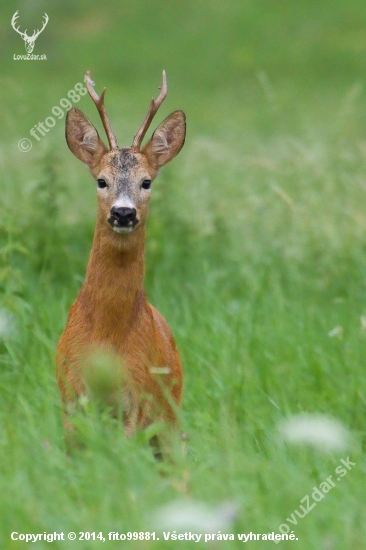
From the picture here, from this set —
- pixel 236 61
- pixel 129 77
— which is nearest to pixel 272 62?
pixel 236 61

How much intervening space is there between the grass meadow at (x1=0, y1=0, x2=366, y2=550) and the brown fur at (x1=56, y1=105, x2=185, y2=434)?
16 cm

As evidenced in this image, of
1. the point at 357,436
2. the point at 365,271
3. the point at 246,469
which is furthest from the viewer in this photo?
the point at 365,271

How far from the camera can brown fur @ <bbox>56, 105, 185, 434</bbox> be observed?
422 cm

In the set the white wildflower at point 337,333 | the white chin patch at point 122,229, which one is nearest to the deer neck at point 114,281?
the white chin patch at point 122,229

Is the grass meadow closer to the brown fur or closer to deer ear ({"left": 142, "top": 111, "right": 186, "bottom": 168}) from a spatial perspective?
the brown fur

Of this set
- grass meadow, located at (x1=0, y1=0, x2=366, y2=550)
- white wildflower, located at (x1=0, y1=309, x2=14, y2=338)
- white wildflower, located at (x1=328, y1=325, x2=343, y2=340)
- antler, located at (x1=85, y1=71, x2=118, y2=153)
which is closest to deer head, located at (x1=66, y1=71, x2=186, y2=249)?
antler, located at (x1=85, y1=71, x2=118, y2=153)

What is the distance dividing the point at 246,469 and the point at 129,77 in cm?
2010

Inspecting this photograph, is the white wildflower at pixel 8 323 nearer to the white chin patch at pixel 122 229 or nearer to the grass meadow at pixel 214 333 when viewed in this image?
the grass meadow at pixel 214 333

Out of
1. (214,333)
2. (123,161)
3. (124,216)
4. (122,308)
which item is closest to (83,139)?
(123,161)

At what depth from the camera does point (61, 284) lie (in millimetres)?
6805

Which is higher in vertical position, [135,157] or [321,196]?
[321,196]

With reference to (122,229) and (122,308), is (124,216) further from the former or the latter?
(122,308)

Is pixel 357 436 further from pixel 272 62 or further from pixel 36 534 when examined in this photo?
pixel 272 62

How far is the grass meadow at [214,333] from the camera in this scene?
323 cm
